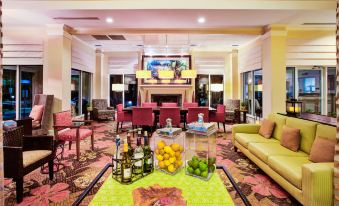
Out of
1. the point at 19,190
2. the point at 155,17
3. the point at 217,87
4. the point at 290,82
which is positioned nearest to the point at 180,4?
the point at 155,17

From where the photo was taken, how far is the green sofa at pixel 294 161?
6.54 feet

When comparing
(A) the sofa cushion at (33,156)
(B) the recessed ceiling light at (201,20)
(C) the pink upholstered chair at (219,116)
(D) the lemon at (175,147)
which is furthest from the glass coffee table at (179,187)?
(C) the pink upholstered chair at (219,116)

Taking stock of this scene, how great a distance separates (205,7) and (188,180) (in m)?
3.98

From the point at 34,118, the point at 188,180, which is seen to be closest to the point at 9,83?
the point at 34,118

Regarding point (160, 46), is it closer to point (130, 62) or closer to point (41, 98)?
point (130, 62)

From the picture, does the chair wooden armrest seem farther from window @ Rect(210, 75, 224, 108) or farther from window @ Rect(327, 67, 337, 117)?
window @ Rect(327, 67, 337, 117)

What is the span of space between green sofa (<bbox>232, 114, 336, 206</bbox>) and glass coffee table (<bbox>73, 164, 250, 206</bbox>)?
874 millimetres

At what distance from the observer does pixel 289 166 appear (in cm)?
244

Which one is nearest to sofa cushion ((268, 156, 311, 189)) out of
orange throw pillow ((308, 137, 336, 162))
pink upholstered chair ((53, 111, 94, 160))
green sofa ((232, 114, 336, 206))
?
green sofa ((232, 114, 336, 206))

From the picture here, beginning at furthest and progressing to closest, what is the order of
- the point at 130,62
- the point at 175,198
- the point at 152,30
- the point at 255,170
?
the point at 130,62 < the point at 152,30 < the point at 255,170 < the point at 175,198

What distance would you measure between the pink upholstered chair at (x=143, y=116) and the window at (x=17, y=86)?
3167 millimetres

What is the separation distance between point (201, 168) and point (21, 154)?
211cm

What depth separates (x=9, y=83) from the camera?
634 centimetres

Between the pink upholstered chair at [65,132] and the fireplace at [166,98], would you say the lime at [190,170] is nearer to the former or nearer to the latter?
the pink upholstered chair at [65,132]
